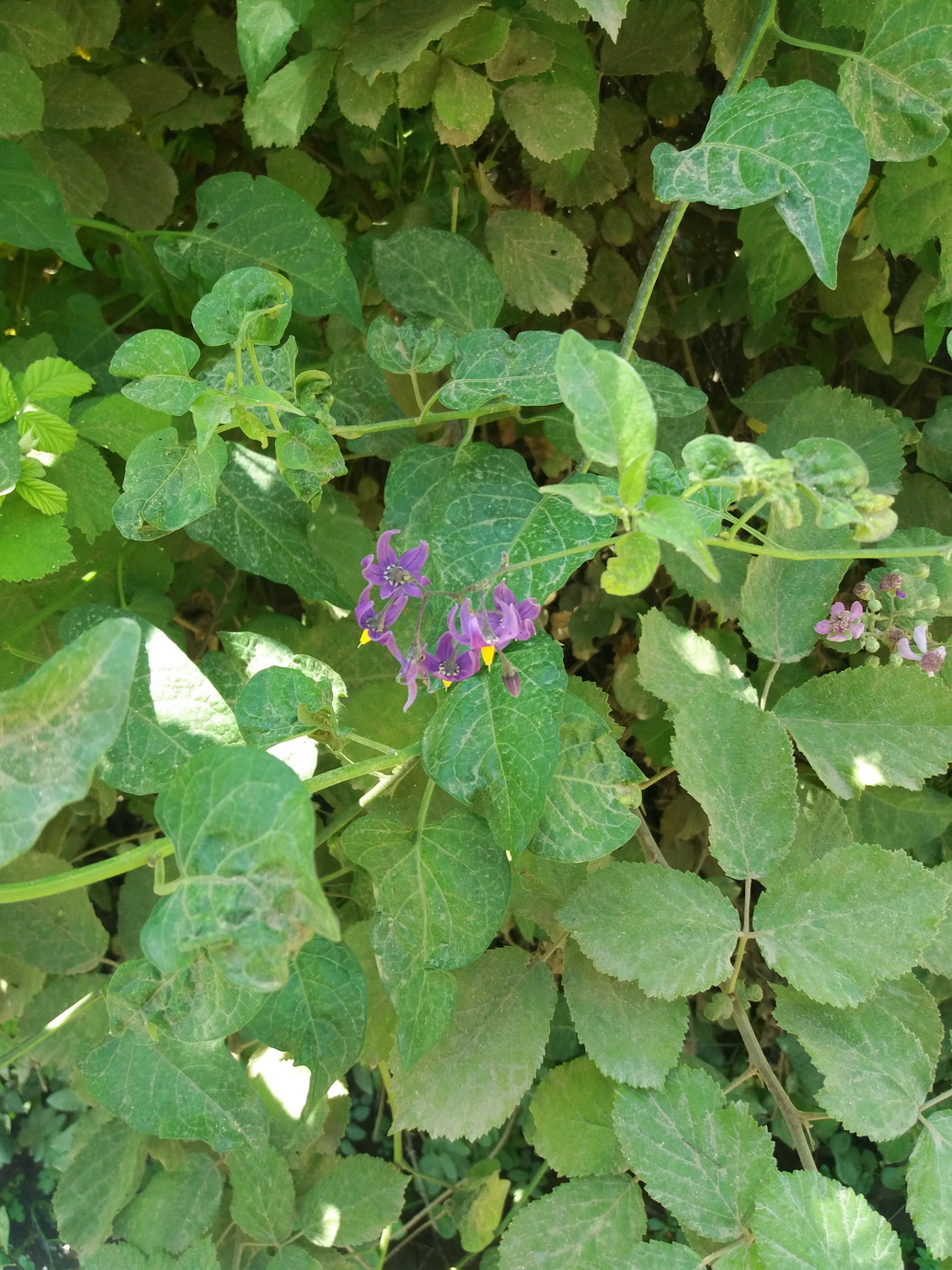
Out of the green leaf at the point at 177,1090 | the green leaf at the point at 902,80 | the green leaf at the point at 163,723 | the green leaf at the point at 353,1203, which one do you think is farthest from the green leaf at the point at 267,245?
the green leaf at the point at 353,1203

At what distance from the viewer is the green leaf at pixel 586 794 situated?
2.61 feet

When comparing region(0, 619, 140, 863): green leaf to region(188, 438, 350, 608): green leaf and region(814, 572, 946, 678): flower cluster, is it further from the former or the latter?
region(814, 572, 946, 678): flower cluster

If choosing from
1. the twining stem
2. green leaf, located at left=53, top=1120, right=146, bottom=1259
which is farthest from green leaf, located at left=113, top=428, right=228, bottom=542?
green leaf, located at left=53, top=1120, right=146, bottom=1259

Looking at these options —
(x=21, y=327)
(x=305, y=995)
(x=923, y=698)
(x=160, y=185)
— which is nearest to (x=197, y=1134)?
(x=305, y=995)

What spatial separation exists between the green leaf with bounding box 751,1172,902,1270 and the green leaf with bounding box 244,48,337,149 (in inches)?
41.6

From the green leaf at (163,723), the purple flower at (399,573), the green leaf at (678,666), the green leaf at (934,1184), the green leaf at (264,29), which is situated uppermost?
the green leaf at (264,29)

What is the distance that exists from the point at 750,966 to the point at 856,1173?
0.54m

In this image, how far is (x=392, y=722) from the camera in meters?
1.00

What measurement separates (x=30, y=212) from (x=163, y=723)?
530 mm

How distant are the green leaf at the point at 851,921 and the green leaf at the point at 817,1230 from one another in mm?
163

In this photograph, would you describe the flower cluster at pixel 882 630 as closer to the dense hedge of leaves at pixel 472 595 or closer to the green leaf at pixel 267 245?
the dense hedge of leaves at pixel 472 595

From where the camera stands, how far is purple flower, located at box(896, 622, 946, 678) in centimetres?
92

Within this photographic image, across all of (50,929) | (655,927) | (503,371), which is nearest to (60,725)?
(503,371)

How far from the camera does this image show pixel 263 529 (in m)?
0.99
